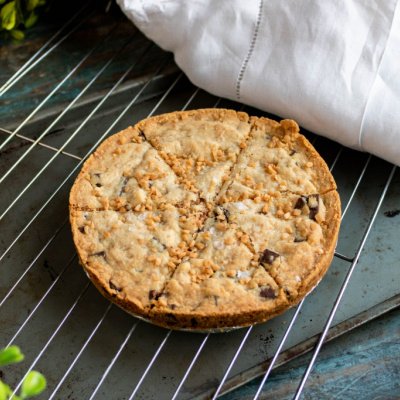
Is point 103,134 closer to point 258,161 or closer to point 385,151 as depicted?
point 258,161

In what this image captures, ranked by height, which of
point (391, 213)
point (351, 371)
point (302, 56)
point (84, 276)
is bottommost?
point (351, 371)

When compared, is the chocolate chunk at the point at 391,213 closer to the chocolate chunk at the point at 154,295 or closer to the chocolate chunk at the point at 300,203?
the chocolate chunk at the point at 300,203

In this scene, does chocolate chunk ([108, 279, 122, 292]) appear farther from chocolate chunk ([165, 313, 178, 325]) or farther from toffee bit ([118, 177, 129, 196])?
toffee bit ([118, 177, 129, 196])

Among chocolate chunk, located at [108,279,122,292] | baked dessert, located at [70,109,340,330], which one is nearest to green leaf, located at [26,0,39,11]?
baked dessert, located at [70,109,340,330]

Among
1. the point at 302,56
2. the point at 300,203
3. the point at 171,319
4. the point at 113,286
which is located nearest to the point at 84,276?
the point at 113,286

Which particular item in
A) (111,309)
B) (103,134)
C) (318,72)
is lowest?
(111,309)

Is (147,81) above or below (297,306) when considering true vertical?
above

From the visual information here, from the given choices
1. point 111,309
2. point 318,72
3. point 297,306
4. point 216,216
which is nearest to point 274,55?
point 318,72

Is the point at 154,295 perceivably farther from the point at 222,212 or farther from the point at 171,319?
the point at 222,212
